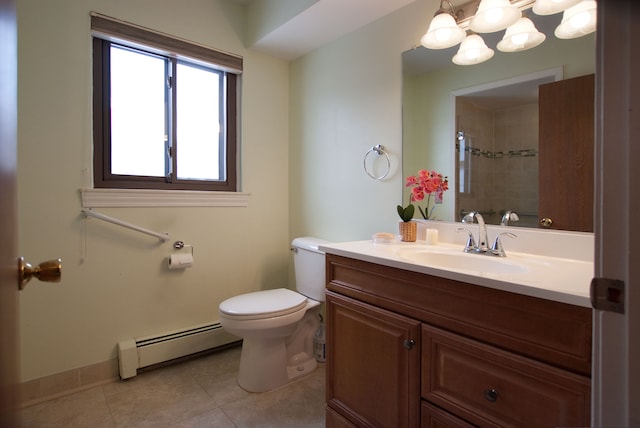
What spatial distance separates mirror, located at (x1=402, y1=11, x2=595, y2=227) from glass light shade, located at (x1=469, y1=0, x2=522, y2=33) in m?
0.07

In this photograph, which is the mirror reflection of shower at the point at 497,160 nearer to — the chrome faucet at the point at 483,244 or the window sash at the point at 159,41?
the chrome faucet at the point at 483,244

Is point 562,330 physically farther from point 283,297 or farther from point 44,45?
point 44,45

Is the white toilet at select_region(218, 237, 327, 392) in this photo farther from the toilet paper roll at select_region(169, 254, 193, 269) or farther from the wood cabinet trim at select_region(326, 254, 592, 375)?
the wood cabinet trim at select_region(326, 254, 592, 375)

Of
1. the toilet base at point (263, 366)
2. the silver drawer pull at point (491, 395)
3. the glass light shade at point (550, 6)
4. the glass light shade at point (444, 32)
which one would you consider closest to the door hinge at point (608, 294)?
the silver drawer pull at point (491, 395)

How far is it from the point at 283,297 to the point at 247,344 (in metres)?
0.31

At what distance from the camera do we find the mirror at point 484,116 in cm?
130

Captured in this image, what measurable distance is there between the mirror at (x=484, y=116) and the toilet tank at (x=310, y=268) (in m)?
0.71

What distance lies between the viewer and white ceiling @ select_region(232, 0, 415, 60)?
1.78 metres

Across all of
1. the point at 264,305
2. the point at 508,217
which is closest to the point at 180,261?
the point at 264,305

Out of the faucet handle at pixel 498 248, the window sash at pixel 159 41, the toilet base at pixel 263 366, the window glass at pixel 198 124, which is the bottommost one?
the toilet base at pixel 263 366

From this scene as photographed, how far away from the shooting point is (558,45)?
1.26 m

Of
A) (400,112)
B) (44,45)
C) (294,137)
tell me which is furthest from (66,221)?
(400,112)

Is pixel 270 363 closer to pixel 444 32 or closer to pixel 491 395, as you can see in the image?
pixel 491 395

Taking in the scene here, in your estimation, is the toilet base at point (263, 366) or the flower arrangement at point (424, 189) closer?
the flower arrangement at point (424, 189)
